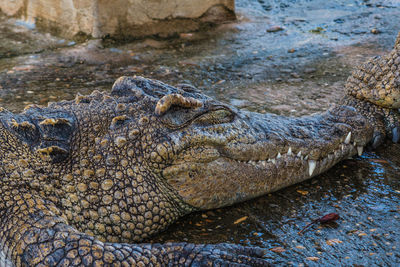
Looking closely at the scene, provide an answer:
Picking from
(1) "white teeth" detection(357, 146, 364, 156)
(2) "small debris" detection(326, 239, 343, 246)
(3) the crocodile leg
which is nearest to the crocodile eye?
(3) the crocodile leg

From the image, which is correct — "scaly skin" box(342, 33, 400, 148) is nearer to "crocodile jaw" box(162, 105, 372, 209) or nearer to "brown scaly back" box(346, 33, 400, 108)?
"brown scaly back" box(346, 33, 400, 108)

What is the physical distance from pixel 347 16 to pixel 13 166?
649cm

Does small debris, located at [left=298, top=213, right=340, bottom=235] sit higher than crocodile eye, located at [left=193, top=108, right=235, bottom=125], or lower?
lower

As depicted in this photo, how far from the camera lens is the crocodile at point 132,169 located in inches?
81.0

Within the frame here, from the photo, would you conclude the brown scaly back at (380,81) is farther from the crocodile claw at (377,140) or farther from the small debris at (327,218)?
the small debris at (327,218)

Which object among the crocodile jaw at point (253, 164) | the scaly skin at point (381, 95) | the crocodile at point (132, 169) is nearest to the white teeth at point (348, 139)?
the crocodile jaw at point (253, 164)

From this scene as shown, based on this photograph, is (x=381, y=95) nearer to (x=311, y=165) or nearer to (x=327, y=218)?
(x=311, y=165)

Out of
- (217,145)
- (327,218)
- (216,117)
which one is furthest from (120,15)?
(327,218)

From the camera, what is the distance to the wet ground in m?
2.49

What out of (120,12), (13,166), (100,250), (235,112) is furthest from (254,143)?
(120,12)

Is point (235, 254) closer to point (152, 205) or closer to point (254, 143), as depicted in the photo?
point (152, 205)

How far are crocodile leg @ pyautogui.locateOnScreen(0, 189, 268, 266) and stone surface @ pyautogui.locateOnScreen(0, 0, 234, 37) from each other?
4298 mm

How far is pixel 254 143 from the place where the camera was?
256 centimetres

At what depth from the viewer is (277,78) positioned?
16.8ft
